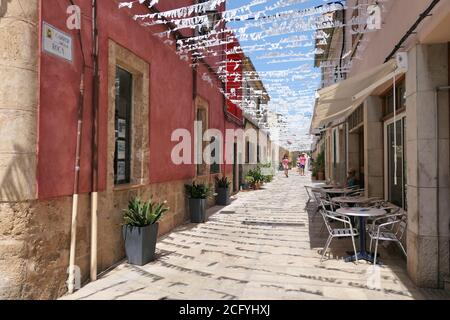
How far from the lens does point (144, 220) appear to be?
4773 mm

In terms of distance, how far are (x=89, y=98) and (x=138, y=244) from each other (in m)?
2.04

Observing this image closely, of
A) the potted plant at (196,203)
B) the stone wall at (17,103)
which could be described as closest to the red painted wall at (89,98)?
the stone wall at (17,103)

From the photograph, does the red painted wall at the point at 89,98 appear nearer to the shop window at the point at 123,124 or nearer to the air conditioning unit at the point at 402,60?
the shop window at the point at 123,124

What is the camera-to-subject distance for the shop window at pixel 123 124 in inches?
212

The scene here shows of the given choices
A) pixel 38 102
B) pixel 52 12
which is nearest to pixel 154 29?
pixel 52 12

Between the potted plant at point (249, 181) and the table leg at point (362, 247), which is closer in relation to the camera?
the table leg at point (362, 247)

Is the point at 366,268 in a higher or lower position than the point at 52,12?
lower

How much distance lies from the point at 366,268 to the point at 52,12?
4.77 metres

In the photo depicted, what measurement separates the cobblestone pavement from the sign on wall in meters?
2.58

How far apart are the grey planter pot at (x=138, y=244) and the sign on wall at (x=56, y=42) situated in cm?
237

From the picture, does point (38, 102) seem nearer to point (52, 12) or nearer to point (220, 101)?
point (52, 12)

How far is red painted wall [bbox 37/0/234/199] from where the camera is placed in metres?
3.44

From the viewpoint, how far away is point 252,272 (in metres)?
4.38

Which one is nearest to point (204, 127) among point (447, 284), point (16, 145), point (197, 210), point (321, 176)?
point (197, 210)
